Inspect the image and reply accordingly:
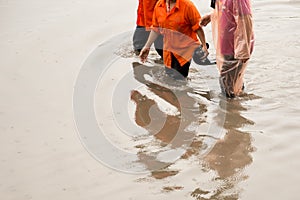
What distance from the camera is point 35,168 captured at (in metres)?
4.06

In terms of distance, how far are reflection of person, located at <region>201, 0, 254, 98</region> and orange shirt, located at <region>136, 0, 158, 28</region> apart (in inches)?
53.2

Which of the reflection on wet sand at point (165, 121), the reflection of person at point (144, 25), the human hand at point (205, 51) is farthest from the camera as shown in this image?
the reflection of person at point (144, 25)

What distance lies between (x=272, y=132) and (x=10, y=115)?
2.74 meters

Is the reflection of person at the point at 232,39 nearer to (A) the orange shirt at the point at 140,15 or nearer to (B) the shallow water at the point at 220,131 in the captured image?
(B) the shallow water at the point at 220,131

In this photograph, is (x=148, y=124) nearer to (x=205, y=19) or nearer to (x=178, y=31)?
(x=178, y=31)

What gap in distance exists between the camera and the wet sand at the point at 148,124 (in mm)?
3752

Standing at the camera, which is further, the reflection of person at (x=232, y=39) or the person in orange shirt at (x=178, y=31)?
the person in orange shirt at (x=178, y=31)

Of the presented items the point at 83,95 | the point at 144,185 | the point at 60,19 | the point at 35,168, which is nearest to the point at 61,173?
the point at 35,168

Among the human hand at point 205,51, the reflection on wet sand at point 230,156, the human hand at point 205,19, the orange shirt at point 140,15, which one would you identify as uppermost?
the human hand at point 205,19

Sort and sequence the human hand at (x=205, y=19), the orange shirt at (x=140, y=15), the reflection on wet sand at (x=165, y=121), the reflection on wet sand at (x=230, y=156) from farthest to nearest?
the orange shirt at (x=140, y=15)
the human hand at (x=205, y=19)
the reflection on wet sand at (x=165, y=121)
the reflection on wet sand at (x=230, y=156)

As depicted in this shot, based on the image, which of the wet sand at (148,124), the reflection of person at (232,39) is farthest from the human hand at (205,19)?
the wet sand at (148,124)

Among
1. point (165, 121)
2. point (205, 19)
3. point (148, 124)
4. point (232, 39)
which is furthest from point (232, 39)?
point (148, 124)

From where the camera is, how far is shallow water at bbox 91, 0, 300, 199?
3.69m

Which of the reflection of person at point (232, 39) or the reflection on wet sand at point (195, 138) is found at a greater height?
the reflection of person at point (232, 39)
